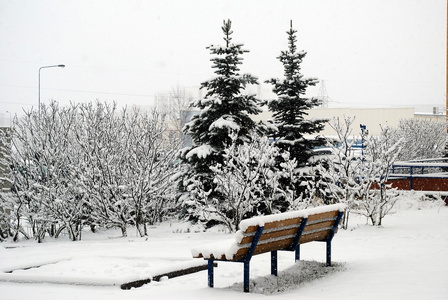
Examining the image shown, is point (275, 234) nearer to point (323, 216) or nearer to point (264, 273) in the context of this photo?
point (264, 273)

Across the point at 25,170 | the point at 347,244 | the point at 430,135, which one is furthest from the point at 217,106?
the point at 430,135

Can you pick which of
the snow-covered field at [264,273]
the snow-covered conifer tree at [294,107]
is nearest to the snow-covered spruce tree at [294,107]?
the snow-covered conifer tree at [294,107]

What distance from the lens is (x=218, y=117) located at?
19578 mm

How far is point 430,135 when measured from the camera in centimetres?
3869

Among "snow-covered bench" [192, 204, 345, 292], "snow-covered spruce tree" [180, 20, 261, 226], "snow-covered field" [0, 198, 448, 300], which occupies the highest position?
"snow-covered spruce tree" [180, 20, 261, 226]

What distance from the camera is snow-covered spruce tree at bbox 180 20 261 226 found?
19219 millimetres

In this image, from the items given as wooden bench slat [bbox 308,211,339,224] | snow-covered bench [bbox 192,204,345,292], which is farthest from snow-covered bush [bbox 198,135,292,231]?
snow-covered bench [bbox 192,204,345,292]

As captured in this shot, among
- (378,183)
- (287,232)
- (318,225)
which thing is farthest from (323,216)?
(378,183)

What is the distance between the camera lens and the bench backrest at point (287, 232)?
7326 millimetres

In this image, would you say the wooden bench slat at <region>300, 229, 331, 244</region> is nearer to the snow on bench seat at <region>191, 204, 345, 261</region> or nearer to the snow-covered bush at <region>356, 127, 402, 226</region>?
the snow on bench seat at <region>191, 204, 345, 261</region>

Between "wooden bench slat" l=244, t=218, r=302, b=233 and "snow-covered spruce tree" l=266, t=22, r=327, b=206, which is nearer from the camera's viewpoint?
"wooden bench slat" l=244, t=218, r=302, b=233

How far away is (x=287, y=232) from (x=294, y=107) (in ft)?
48.7

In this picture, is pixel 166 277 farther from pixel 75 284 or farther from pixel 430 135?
pixel 430 135

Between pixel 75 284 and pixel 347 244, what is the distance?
562 centimetres
